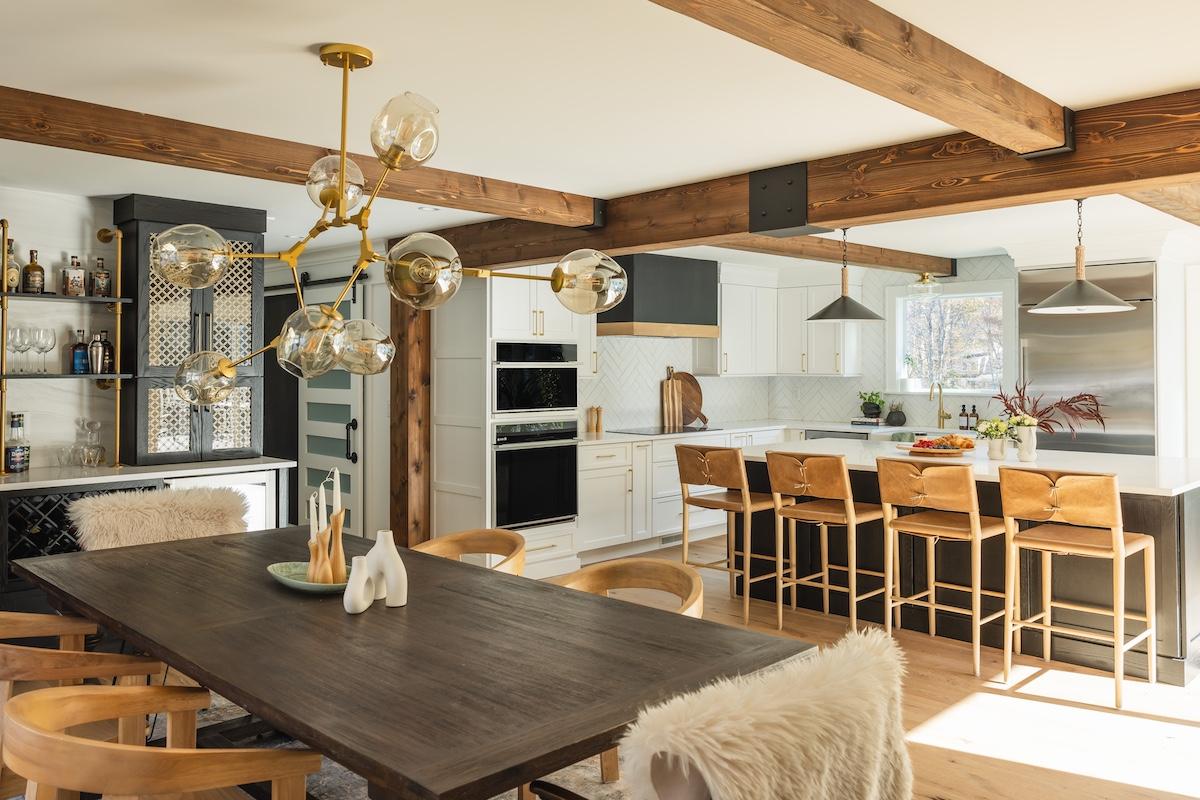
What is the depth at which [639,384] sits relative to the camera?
7.80 meters

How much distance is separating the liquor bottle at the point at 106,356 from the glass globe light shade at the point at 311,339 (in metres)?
2.99

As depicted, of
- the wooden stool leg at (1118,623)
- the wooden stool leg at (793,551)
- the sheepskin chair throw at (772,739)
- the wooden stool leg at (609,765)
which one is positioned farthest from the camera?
the wooden stool leg at (793,551)

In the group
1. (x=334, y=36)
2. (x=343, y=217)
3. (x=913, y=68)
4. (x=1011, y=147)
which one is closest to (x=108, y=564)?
(x=343, y=217)

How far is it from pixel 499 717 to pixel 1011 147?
111 inches

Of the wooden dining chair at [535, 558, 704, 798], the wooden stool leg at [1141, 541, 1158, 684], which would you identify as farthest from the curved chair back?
the wooden stool leg at [1141, 541, 1158, 684]

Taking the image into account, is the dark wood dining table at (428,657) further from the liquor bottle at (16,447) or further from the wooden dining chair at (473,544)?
the liquor bottle at (16,447)

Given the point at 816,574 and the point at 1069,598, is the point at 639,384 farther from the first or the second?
the point at 1069,598

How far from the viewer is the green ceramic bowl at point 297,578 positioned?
Answer: 255 cm

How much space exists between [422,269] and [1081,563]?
3.69 metres

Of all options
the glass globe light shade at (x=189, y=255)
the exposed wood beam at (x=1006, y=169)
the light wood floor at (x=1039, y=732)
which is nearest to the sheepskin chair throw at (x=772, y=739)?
the glass globe light shade at (x=189, y=255)

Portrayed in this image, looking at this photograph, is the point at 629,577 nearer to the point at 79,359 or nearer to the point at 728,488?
the point at 728,488

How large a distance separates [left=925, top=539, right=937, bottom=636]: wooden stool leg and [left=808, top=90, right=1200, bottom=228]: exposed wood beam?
5.97ft

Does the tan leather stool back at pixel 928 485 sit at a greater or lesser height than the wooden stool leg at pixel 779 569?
greater

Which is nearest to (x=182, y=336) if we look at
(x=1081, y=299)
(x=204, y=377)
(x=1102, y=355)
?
(x=204, y=377)
